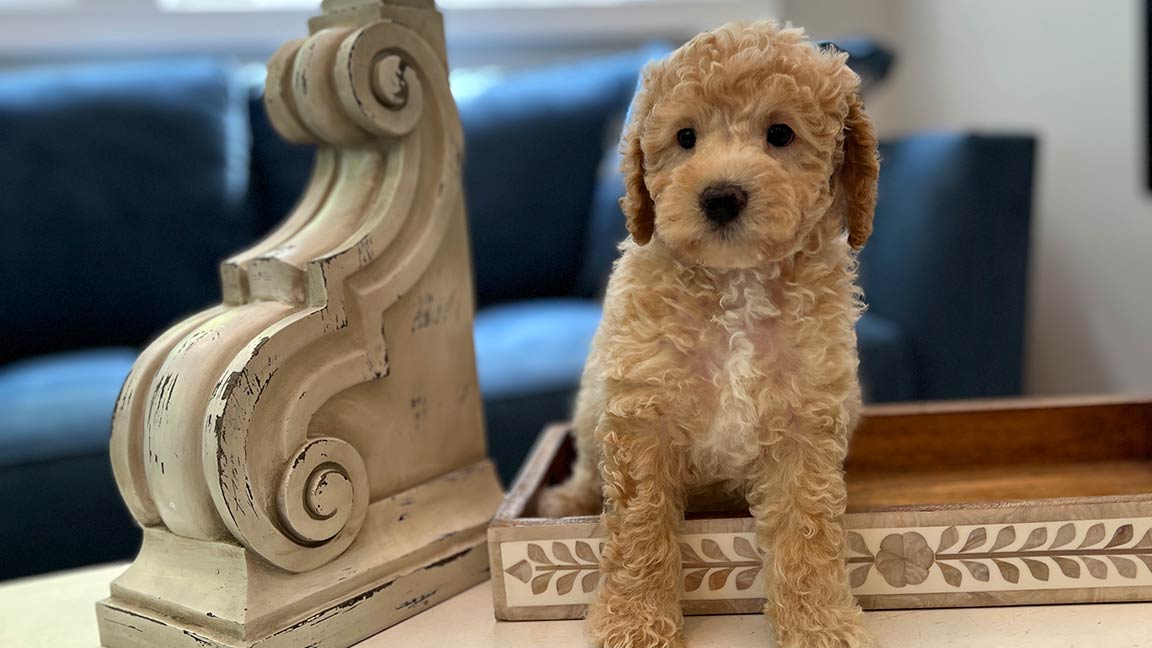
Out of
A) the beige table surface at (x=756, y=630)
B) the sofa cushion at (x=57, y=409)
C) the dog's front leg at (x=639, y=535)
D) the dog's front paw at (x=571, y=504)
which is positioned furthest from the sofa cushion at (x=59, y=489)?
the dog's front leg at (x=639, y=535)

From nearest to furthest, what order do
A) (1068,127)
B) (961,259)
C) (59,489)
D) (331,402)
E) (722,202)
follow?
(722,202)
(331,402)
(59,489)
(961,259)
(1068,127)

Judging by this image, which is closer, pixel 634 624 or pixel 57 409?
pixel 634 624

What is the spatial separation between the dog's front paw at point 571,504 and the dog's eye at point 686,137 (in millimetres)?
289

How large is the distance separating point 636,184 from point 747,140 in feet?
0.27

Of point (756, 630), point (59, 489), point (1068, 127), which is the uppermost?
point (1068, 127)

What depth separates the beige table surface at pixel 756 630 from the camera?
0.57 m

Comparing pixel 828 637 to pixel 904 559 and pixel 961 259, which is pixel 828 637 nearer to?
pixel 904 559

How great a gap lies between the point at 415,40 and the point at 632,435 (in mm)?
346

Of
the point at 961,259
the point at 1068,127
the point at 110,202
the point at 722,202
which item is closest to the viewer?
the point at 722,202

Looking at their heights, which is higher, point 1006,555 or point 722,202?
point 722,202

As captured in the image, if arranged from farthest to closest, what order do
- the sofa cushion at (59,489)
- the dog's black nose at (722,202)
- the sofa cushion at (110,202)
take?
the sofa cushion at (110,202)
the sofa cushion at (59,489)
the dog's black nose at (722,202)

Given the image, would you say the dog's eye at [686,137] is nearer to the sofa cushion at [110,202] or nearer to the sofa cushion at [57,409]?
the sofa cushion at [57,409]

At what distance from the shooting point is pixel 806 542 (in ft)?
1.86

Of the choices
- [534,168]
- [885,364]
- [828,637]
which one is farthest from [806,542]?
[534,168]
